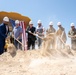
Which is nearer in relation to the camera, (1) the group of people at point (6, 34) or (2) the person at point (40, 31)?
(1) the group of people at point (6, 34)

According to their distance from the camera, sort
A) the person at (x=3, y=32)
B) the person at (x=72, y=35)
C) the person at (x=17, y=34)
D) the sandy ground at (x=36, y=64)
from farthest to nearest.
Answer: the person at (x=72, y=35) → the person at (x=17, y=34) → the person at (x=3, y=32) → the sandy ground at (x=36, y=64)

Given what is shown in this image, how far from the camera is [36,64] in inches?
426

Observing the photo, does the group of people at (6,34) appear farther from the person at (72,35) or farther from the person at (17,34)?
the person at (72,35)

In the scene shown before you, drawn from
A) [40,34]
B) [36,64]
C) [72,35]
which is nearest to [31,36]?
[40,34]

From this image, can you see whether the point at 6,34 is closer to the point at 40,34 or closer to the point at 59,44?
the point at 40,34

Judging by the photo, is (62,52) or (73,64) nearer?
(73,64)

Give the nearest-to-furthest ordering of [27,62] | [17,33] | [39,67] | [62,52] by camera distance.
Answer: [39,67]
[27,62]
[62,52]
[17,33]

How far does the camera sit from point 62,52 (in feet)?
42.2

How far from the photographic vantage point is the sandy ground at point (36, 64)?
9613mm

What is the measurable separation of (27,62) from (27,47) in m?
2.68

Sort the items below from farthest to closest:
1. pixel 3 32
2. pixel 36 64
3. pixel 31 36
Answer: pixel 31 36 → pixel 3 32 → pixel 36 64

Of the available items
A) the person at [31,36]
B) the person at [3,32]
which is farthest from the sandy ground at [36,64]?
the person at [31,36]

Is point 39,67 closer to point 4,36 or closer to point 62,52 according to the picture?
point 62,52

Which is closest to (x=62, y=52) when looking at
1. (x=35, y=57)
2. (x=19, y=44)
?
(x=35, y=57)
